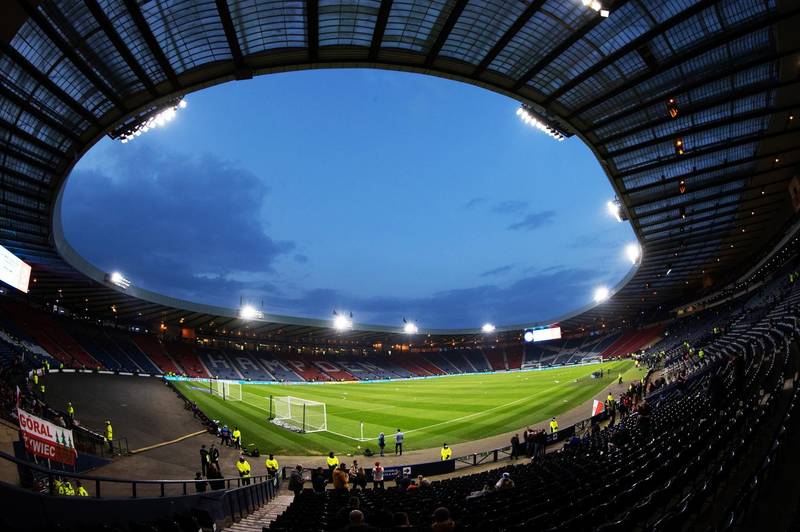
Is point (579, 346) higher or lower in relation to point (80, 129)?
lower

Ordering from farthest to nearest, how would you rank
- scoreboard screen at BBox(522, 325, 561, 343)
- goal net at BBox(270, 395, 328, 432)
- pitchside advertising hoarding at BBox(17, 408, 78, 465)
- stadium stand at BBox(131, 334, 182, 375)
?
1. scoreboard screen at BBox(522, 325, 561, 343)
2. stadium stand at BBox(131, 334, 182, 375)
3. goal net at BBox(270, 395, 328, 432)
4. pitchside advertising hoarding at BBox(17, 408, 78, 465)

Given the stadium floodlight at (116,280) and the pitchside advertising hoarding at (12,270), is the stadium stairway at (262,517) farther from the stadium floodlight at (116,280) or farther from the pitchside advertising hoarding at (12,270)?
the stadium floodlight at (116,280)

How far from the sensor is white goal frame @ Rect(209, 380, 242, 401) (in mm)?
43919

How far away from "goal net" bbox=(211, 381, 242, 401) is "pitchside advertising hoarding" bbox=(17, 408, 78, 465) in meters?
33.2

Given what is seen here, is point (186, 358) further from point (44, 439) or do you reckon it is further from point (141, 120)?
point (44, 439)

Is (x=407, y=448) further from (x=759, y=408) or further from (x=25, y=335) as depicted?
(x=25, y=335)

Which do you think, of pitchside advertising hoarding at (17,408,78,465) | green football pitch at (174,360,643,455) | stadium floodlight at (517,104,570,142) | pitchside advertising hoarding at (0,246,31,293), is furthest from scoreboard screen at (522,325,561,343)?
pitchside advertising hoarding at (17,408,78,465)

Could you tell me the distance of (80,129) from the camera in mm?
20859

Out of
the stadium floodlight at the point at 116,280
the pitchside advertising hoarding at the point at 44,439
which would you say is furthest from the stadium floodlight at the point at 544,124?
the stadium floodlight at the point at 116,280

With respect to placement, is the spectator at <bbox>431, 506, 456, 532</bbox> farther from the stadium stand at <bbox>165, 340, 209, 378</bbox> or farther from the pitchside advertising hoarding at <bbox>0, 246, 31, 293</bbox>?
the stadium stand at <bbox>165, 340, 209, 378</bbox>

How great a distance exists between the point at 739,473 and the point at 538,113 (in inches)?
904

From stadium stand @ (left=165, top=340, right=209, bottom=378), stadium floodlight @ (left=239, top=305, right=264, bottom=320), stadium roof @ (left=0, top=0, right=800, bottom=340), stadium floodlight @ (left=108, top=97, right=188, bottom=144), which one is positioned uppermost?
stadium floodlight @ (left=108, top=97, right=188, bottom=144)

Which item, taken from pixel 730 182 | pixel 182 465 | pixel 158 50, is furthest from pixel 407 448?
pixel 730 182

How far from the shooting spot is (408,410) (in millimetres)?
39344
